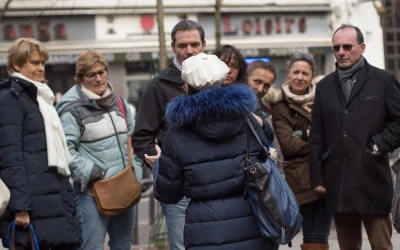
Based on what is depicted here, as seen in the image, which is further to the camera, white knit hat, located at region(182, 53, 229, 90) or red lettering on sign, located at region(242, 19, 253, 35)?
red lettering on sign, located at region(242, 19, 253, 35)

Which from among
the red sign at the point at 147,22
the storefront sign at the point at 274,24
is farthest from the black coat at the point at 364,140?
the storefront sign at the point at 274,24

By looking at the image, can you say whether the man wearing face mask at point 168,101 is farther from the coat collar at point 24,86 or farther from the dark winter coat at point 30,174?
the coat collar at point 24,86

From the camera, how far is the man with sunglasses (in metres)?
7.50

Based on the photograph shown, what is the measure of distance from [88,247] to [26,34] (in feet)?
68.8

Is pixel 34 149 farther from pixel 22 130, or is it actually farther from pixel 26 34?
pixel 26 34

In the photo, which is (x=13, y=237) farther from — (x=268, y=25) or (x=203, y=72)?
(x=268, y=25)

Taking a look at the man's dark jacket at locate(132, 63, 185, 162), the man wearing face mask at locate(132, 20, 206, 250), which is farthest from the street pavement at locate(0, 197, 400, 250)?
the man's dark jacket at locate(132, 63, 185, 162)

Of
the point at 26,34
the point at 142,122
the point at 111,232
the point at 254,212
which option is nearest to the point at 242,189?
the point at 254,212

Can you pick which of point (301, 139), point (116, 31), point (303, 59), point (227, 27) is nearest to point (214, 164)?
point (301, 139)

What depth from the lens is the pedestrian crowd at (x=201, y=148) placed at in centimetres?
571

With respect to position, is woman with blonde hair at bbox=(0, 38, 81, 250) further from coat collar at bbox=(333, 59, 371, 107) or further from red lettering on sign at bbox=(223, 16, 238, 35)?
red lettering on sign at bbox=(223, 16, 238, 35)

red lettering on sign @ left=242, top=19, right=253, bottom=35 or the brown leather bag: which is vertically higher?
red lettering on sign @ left=242, top=19, right=253, bottom=35

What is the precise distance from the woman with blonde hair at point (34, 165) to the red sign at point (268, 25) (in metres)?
22.6

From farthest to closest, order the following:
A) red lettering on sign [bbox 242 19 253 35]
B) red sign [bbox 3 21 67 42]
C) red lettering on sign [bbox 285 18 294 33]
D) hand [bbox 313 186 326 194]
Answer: red lettering on sign [bbox 285 18 294 33] → red lettering on sign [bbox 242 19 253 35] → red sign [bbox 3 21 67 42] → hand [bbox 313 186 326 194]
